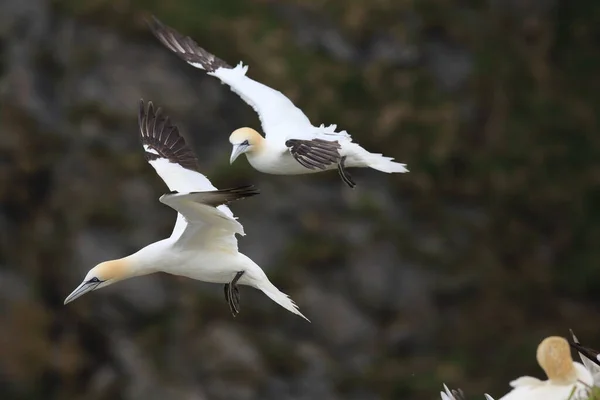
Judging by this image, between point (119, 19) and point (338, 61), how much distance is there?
2603 millimetres

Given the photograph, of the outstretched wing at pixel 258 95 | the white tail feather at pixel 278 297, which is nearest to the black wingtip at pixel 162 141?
the outstretched wing at pixel 258 95

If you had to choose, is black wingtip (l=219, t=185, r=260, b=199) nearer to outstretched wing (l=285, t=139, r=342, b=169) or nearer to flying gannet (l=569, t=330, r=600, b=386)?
outstretched wing (l=285, t=139, r=342, b=169)

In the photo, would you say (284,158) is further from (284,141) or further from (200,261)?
(200,261)

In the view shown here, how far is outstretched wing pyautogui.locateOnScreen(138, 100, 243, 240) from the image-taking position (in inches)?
377

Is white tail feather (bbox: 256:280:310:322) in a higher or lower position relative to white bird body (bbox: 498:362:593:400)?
higher

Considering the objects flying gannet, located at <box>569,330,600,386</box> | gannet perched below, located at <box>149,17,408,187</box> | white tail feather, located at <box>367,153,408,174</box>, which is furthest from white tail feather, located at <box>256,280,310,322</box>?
flying gannet, located at <box>569,330,600,386</box>

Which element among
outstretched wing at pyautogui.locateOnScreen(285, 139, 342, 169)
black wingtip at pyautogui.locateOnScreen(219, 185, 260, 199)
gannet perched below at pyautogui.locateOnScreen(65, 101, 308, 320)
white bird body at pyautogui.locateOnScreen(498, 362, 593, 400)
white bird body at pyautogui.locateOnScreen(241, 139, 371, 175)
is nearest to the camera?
black wingtip at pyautogui.locateOnScreen(219, 185, 260, 199)

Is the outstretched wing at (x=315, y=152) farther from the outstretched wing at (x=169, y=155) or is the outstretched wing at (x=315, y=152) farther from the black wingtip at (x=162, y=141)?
the black wingtip at (x=162, y=141)

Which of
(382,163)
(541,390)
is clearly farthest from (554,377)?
(382,163)

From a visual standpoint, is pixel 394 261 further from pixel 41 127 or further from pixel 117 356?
pixel 41 127

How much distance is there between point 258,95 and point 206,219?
2466mm

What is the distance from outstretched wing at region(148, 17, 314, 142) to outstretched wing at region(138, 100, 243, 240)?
1.90 feet

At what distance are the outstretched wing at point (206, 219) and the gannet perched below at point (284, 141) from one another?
0.62 m

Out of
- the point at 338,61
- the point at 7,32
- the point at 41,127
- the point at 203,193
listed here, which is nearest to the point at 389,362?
the point at 338,61
